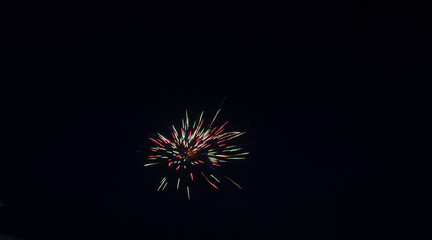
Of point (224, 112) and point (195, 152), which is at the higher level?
point (224, 112)

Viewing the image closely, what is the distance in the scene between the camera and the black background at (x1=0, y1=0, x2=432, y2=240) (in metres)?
3.82

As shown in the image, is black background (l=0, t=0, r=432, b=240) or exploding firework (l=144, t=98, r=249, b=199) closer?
black background (l=0, t=0, r=432, b=240)

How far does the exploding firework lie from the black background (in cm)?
23

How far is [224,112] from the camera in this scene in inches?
173

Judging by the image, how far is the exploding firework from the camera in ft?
14.4

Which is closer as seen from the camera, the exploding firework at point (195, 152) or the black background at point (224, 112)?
the black background at point (224, 112)

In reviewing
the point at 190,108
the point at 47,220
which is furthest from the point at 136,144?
the point at 47,220

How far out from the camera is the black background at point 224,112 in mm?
3820

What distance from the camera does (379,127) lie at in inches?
169

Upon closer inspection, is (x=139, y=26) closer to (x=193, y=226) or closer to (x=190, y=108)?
(x=190, y=108)

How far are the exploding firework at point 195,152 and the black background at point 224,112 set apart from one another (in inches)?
9.2

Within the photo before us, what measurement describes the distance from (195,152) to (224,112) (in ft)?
3.19

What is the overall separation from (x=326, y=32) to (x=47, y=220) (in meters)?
6.81

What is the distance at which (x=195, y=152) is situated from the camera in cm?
439
